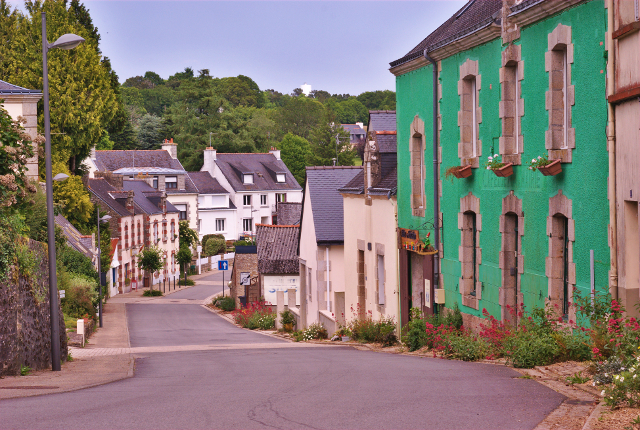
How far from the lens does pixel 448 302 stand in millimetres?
16438

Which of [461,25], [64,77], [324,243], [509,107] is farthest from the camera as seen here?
[64,77]

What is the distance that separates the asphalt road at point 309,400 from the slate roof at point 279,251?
22194mm

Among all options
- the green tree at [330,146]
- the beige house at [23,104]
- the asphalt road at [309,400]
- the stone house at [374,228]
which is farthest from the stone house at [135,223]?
the asphalt road at [309,400]

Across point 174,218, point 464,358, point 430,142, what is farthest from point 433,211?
point 174,218

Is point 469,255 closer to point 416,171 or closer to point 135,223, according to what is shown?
point 416,171

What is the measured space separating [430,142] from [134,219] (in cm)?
4165

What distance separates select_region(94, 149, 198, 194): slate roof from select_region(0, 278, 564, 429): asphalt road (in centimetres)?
5856

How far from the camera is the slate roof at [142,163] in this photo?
6969 cm

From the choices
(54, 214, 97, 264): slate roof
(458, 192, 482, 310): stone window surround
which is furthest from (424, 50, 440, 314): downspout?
(54, 214, 97, 264): slate roof

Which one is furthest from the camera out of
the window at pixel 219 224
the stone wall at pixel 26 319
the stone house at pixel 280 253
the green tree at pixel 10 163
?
the window at pixel 219 224

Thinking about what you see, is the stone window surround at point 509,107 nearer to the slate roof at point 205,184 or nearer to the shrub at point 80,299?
the shrub at point 80,299

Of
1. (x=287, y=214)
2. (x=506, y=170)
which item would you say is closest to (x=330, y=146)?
(x=287, y=214)

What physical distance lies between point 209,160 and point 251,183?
4.97 metres

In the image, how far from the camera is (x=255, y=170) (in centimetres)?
8012
